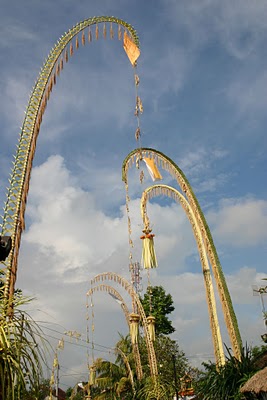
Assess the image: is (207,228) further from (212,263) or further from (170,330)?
(170,330)

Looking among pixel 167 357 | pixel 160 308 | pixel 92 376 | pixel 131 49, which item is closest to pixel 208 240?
pixel 131 49

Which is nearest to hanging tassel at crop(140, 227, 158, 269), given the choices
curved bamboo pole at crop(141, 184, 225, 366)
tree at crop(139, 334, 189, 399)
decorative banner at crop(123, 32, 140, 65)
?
curved bamboo pole at crop(141, 184, 225, 366)

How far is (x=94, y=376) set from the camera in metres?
22.7

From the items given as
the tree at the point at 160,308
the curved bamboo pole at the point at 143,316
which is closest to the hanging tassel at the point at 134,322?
the curved bamboo pole at the point at 143,316

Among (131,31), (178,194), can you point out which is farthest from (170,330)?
(131,31)

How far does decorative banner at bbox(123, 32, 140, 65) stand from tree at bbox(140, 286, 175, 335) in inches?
1058

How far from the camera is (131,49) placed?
452 inches

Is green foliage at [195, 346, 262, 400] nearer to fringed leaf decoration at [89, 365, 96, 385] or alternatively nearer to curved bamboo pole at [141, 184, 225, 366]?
curved bamboo pole at [141, 184, 225, 366]

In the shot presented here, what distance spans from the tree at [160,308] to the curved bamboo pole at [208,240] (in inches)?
917

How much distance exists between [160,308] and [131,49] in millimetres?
29383

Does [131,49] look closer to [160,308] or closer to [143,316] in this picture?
[143,316]

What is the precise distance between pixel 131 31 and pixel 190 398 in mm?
22387

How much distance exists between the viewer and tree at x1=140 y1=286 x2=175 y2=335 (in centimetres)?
3681

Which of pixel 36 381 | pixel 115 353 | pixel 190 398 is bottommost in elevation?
pixel 36 381
